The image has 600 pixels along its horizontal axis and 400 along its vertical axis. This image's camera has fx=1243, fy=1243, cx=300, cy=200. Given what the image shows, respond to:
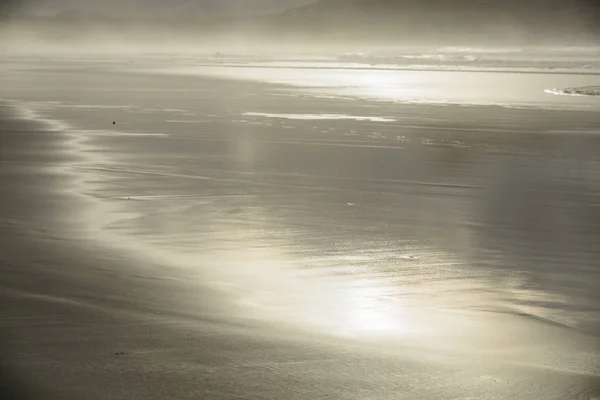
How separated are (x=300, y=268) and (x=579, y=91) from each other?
28.4 meters

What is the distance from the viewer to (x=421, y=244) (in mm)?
10211

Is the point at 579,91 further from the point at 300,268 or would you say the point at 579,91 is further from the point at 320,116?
the point at 300,268

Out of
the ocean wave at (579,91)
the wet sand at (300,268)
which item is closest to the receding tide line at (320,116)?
the wet sand at (300,268)

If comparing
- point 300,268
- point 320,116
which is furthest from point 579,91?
point 300,268

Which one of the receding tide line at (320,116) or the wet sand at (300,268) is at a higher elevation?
the receding tide line at (320,116)

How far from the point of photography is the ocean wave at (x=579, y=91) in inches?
1370

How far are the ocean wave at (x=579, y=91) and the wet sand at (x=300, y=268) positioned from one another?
629 inches

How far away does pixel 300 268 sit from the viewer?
9.09 metres

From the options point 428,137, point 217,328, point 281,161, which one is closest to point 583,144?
point 428,137

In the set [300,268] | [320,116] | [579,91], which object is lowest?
[300,268]

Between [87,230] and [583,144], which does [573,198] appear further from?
[583,144]

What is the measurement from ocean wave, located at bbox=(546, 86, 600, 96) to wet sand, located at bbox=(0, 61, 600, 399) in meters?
16.0

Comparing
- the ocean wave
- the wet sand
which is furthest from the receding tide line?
the ocean wave

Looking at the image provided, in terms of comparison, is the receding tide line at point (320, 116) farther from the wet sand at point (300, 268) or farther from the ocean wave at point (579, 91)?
the ocean wave at point (579, 91)
